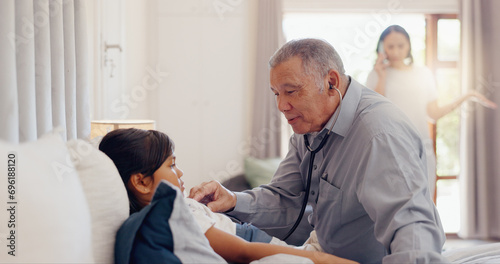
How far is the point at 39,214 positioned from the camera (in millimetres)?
904

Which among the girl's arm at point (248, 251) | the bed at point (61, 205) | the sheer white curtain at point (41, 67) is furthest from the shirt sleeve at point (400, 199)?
the sheer white curtain at point (41, 67)

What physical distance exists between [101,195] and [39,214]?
0.17 meters

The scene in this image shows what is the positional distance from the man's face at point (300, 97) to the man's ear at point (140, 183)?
0.55 metres

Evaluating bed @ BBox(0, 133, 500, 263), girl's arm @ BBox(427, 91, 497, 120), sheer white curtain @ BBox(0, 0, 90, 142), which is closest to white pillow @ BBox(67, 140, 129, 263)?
bed @ BBox(0, 133, 500, 263)

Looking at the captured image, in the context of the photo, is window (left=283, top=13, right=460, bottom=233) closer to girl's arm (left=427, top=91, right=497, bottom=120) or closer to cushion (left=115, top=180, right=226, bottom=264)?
girl's arm (left=427, top=91, right=497, bottom=120)

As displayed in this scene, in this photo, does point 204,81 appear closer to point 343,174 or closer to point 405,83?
point 405,83

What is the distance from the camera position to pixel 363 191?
4.33ft

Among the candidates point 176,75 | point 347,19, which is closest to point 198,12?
point 176,75

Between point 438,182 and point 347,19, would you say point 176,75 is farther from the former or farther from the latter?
point 438,182

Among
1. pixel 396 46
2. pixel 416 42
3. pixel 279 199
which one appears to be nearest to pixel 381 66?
pixel 396 46

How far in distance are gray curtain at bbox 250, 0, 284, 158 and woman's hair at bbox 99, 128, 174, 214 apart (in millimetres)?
3109

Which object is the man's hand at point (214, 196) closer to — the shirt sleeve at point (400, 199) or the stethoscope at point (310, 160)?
the stethoscope at point (310, 160)

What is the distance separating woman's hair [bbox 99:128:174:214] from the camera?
124 centimetres

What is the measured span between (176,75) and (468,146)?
2632 mm
